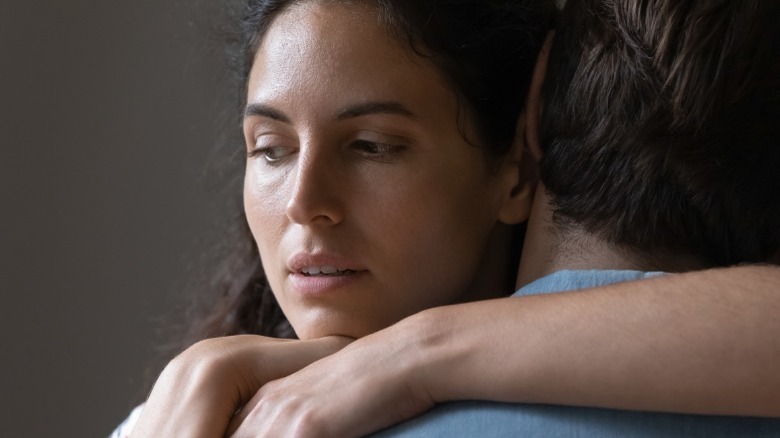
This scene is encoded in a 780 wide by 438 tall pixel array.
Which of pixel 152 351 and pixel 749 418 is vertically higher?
pixel 749 418

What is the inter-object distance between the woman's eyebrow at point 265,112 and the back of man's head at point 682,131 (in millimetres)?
340

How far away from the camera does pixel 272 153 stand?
4.51 ft

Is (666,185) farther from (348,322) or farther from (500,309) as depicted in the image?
(348,322)

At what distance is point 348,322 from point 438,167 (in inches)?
8.3

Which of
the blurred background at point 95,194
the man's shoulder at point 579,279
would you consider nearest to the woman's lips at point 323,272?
the man's shoulder at point 579,279

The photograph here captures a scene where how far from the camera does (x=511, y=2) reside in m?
1.35

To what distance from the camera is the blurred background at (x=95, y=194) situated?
225 centimetres

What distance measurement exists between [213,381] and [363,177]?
0.29 meters

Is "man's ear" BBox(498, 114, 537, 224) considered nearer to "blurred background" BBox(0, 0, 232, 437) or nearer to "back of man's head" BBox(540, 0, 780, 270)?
"back of man's head" BBox(540, 0, 780, 270)

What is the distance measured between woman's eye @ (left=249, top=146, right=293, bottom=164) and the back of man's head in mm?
354

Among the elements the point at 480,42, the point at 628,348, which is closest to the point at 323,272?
the point at 480,42

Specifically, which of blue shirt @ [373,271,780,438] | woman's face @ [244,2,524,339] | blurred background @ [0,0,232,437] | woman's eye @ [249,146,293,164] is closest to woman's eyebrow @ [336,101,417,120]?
woman's face @ [244,2,524,339]

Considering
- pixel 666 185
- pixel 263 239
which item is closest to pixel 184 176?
pixel 263 239

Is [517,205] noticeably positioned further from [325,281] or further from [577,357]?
[577,357]
